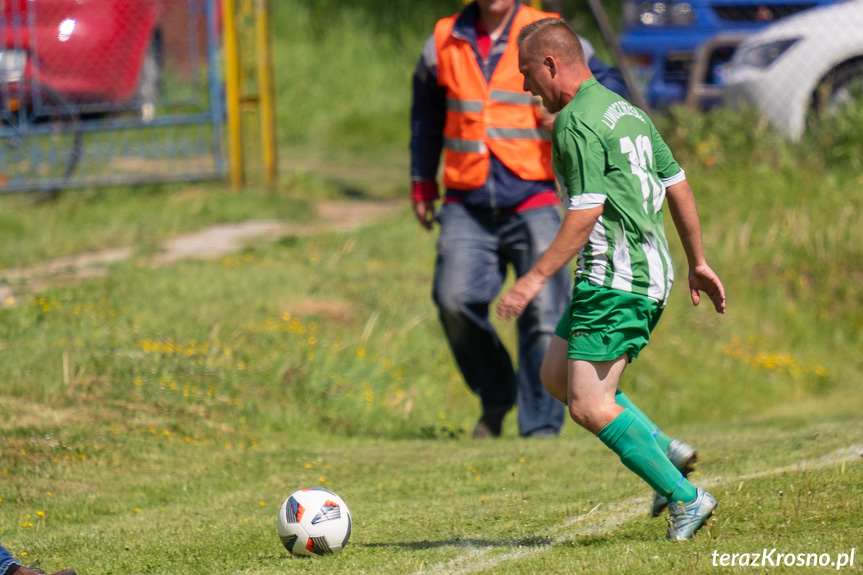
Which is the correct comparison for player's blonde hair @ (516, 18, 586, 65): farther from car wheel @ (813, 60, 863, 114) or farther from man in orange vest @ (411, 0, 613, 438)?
car wheel @ (813, 60, 863, 114)

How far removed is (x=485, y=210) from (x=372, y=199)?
7.14 m

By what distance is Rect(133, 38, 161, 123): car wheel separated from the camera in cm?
1174

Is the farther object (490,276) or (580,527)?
(490,276)

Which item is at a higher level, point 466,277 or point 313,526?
point 466,277

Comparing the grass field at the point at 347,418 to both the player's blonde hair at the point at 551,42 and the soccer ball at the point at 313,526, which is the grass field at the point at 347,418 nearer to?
the soccer ball at the point at 313,526

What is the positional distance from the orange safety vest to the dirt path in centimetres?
365

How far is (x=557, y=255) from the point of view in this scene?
145 inches

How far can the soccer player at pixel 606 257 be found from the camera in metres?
3.69

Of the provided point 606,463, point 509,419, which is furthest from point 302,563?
point 509,419

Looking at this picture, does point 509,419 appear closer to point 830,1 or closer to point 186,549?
point 186,549

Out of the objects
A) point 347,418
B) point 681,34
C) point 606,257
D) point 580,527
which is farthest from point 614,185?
point 681,34

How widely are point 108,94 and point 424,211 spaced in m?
6.42

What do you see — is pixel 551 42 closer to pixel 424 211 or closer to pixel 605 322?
pixel 605 322

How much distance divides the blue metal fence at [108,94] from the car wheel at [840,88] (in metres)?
6.20
